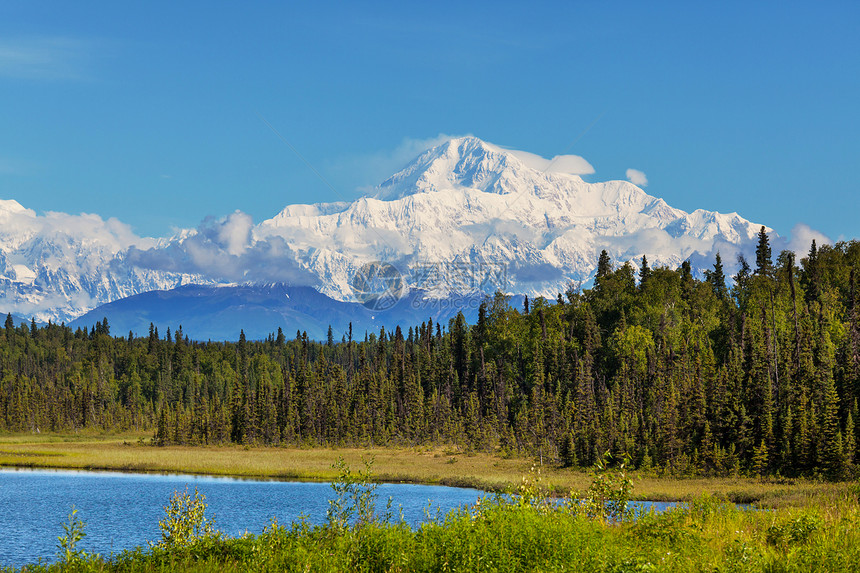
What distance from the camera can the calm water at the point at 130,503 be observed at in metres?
42.0

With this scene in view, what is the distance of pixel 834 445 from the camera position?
227ft

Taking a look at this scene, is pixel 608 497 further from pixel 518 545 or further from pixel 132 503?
pixel 132 503

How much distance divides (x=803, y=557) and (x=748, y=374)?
77.5 m

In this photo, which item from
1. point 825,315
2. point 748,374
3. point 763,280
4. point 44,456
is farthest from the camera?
point 763,280

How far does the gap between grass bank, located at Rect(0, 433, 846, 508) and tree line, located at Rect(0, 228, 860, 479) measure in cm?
594

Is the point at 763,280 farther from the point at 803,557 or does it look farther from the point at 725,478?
the point at 803,557

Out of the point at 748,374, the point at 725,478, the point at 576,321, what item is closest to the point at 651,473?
the point at 725,478

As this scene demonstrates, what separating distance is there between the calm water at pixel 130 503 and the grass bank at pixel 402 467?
6.16 meters

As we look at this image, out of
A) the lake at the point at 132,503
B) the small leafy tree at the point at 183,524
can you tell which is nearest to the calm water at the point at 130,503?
the lake at the point at 132,503

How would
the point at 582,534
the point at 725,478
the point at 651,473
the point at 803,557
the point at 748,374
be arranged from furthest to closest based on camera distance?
the point at 748,374, the point at 651,473, the point at 725,478, the point at 582,534, the point at 803,557

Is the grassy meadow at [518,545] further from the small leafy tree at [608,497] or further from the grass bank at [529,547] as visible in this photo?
the small leafy tree at [608,497]

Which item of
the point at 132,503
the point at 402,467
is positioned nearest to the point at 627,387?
the point at 402,467

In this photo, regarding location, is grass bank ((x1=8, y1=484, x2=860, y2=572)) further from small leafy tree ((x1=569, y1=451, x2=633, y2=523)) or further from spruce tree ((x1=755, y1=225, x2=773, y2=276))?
spruce tree ((x1=755, y1=225, x2=773, y2=276))

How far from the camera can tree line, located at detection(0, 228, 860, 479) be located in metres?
81.1
